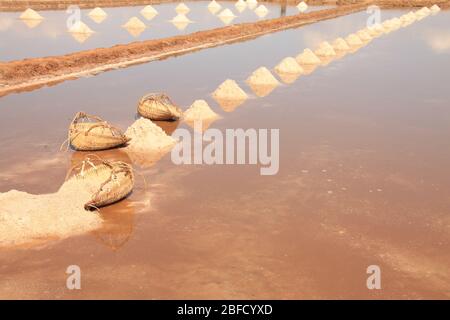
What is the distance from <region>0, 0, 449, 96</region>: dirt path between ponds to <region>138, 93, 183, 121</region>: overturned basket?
17.1ft

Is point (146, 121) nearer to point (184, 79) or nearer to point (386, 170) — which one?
point (386, 170)

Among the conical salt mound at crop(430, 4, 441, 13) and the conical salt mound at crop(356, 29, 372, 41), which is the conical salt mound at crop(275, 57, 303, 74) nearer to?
the conical salt mound at crop(356, 29, 372, 41)

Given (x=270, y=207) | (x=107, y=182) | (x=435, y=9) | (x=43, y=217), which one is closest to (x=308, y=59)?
(x=270, y=207)

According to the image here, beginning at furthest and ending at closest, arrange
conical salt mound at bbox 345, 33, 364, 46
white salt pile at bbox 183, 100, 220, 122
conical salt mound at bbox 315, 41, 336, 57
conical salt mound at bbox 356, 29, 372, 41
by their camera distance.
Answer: conical salt mound at bbox 356, 29, 372, 41 → conical salt mound at bbox 345, 33, 364, 46 → conical salt mound at bbox 315, 41, 336, 57 → white salt pile at bbox 183, 100, 220, 122

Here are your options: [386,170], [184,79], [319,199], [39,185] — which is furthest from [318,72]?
[39,185]

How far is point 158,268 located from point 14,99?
399 inches

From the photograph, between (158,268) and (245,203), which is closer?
(158,268)

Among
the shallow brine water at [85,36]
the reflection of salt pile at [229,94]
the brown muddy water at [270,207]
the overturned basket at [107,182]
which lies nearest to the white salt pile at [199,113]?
the brown muddy water at [270,207]

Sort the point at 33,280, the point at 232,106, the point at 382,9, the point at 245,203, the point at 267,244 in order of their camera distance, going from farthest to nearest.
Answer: the point at 382,9
the point at 232,106
the point at 245,203
the point at 267,244
the point at 33,280

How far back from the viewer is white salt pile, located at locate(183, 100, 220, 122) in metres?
12.7

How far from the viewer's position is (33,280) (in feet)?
19.8

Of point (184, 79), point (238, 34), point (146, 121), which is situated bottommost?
point (146, 121)

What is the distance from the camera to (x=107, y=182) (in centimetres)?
764

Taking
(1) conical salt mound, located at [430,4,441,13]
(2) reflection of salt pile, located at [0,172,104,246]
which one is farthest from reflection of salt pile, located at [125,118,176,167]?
(1) conical salt mound, located at [430,4,441,13]
